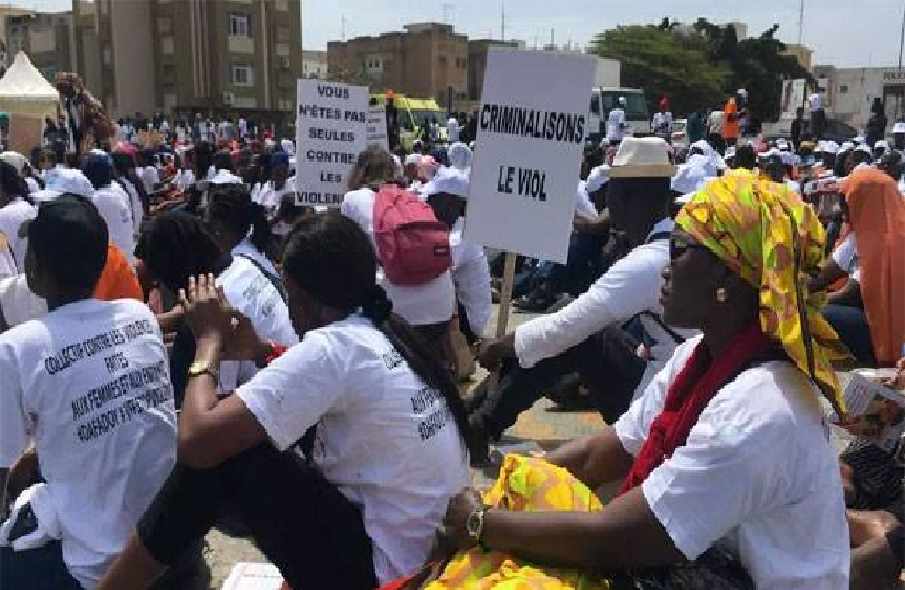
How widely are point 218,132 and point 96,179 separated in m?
25.5

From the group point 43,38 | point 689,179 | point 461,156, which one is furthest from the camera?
point 43,38

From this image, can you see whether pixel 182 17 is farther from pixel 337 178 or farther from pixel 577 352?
pixel 577 352

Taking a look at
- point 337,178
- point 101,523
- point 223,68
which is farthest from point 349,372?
point 223,68

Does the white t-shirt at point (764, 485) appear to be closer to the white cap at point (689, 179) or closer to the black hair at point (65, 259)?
the black hair at point (65, 259)

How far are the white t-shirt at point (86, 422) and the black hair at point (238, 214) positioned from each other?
1.75 m

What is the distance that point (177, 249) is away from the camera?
3559mm

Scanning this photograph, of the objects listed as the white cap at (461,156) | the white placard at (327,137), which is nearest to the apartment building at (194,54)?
the white cap at (461,156)

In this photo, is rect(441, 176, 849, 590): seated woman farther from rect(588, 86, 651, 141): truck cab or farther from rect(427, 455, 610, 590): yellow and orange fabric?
rect(588, 86, 651, 141): truck cab

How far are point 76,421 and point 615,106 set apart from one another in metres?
24.6

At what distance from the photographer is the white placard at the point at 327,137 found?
6.99 m

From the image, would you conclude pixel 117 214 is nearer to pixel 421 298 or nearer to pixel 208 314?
pixel 421 298

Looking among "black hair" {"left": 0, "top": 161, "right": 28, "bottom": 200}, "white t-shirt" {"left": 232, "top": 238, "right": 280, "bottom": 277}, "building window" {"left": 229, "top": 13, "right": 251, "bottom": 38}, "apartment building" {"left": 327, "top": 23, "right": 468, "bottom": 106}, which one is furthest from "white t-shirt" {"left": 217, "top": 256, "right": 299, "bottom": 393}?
"apartment building" {"left": 327, "top": 23, "right": 468, "bottom": 106}

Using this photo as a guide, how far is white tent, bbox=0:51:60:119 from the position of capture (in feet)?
68.4

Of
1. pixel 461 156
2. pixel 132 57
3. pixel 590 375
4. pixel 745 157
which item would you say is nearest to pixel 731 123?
pixel 745 157
